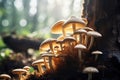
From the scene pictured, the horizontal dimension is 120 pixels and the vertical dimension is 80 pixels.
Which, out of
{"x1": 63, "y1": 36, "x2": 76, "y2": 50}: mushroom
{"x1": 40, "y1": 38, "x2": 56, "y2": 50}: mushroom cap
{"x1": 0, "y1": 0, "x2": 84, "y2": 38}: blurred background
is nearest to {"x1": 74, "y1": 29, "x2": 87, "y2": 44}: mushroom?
{"x1": 63, "y1": 36, "x2": 76, "y2": 50}: mushroom

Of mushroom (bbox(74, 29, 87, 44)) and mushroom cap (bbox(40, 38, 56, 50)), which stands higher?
mushroom (bbox(74, 29, 87, 44))

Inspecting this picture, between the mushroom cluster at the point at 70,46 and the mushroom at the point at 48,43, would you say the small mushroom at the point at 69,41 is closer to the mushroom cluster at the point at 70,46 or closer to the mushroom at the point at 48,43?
the mushroom cluster at the point at 70,46

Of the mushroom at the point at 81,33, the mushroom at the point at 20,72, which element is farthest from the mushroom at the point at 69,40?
the mushroom at the point at 20,72

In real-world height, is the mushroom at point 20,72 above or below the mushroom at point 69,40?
below

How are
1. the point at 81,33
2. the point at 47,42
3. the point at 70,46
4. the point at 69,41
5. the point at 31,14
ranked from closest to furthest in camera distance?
1. the point at 81,33
2. the point at 69,41
3. the point at 70,46
4. the point at 47,42
5. the point at 31,14

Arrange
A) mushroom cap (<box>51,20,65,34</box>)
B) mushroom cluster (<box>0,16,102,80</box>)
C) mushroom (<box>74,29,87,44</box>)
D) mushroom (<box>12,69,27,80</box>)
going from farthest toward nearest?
mushroom cap (<box>51,20,65,34</box>) → mushroom (<box>12,69,27,80</box>) → mushroom cluster (<box>0,16,102,80</box>) → mushroom (<box>74,29,87,44</box>)

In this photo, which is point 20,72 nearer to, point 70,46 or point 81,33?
point 70,46

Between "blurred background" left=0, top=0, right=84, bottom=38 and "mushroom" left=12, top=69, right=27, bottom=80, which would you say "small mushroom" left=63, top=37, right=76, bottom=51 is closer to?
"mushroom" left=12, top=69, right=27, bottom=80

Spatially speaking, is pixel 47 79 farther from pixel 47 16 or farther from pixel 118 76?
pixel 47 16

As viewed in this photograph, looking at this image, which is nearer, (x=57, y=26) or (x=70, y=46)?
(x=70, y=46)

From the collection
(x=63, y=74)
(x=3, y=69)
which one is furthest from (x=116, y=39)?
(x=3, y=69)

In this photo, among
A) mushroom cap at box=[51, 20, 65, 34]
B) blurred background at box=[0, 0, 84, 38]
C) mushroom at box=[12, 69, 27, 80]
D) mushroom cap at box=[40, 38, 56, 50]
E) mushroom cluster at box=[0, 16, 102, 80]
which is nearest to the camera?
mushroom cluster at box=[0, 16, 102, 80]

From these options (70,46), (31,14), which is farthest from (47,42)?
(31,14)
